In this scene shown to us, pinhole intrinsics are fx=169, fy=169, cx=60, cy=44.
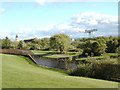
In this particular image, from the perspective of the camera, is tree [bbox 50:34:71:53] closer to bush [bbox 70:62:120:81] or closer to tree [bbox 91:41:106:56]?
tree [bbox 91:41:106:56]

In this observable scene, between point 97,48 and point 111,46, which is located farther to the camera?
point 111,46

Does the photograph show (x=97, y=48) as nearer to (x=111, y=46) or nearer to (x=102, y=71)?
(x=111, y=46)

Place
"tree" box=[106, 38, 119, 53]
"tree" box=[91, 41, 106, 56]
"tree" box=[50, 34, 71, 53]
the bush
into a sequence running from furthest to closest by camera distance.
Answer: "tree" box=[50, 34, 71, 53] < "tree" box=[106, 38, 119, 53] < "tree" box=[91, 41, 106, 56] < the bush

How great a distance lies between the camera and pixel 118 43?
46562 millimetres

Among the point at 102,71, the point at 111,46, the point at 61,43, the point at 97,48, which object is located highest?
the point at 61,43

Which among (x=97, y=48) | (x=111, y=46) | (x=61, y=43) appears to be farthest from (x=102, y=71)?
(x=61, y=43)

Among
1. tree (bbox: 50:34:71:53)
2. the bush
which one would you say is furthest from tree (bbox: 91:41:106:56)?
the bush

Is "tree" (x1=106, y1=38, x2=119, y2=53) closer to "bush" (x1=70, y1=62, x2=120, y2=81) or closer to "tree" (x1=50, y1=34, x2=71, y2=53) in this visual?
"tree" (x1=50, y1=34, x2=71, y2=53)

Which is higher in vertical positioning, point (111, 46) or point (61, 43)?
point (61, 43)

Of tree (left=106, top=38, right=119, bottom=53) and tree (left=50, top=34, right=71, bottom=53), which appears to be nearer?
tree (left=106, top=38, right=119, bottom=53)

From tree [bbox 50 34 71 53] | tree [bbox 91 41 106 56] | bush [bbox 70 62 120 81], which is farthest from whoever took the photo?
tree [bbox 50 34 71 53]

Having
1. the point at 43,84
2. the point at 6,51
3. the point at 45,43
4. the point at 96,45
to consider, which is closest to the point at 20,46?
the point at 45,43

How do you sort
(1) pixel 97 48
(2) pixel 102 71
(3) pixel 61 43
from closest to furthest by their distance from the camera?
(2) pixel 102 71
(1) pixel 97 48
(3) pixel 61 43

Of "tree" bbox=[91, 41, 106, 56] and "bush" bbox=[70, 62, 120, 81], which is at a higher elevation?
"tree" bbox=[91, 41, 106, 56]
